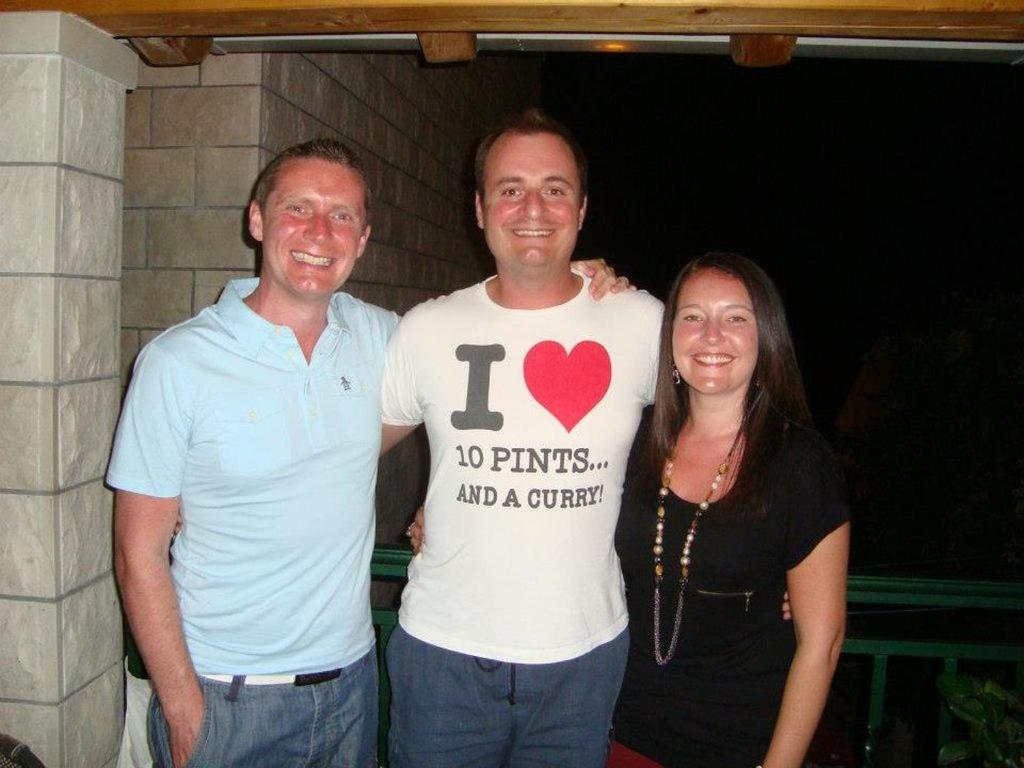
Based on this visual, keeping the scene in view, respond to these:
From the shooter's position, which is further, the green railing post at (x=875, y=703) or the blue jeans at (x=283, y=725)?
the green railing post at (x=875, y=703)

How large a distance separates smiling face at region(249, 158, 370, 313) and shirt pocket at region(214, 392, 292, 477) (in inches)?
12.1

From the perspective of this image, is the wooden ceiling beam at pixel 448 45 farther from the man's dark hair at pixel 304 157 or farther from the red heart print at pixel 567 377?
the red heart print at pixel 567 377

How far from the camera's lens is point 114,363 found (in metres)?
2.18

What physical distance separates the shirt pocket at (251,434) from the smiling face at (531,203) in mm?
789

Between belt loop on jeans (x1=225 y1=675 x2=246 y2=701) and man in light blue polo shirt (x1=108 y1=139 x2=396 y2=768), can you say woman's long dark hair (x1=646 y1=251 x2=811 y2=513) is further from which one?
belt loop on jeans (x1=225 y1=675 x2=246 y2=701)

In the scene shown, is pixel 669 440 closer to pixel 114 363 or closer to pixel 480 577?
pixel 480 577

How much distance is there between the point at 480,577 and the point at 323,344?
760 mm

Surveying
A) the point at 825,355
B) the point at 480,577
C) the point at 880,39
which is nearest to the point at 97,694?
the point at 480,577

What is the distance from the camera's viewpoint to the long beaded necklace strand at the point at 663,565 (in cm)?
203

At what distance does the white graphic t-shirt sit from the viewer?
6.75 feet

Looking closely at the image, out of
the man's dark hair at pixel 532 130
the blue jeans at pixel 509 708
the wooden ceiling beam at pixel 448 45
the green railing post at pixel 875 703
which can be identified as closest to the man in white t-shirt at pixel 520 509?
the blue jeans at pixel 509 708

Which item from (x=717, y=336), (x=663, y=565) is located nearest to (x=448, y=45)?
(x=717, y=336)

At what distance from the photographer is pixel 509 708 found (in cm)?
210

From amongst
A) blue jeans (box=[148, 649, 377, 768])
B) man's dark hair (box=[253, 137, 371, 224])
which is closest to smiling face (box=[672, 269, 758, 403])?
man's dark hair (box=[253, 137, 371, 224])
